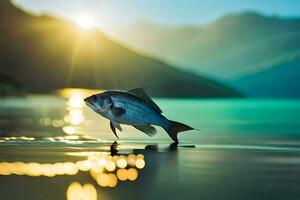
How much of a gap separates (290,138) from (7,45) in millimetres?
192143

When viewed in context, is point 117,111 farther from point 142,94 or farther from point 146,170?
point 146,170

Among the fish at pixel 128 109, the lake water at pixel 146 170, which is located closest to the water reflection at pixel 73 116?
the lake water at pixel 146 170

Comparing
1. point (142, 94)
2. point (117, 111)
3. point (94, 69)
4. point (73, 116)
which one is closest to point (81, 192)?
point (117, 111)

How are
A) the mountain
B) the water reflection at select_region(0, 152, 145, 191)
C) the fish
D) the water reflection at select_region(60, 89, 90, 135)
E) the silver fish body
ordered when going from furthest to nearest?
1. the mountain
2. the water reflection at select_region(60, 89, 90, 135)
3. the silver fish body
4. the fish
5. the water reflection at select_region(0, 152, 145, 191)

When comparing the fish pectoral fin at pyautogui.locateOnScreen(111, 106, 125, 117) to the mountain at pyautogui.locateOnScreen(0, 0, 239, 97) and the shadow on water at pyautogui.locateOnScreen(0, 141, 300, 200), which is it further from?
the mountain at pyautogui.locateOnScreen(0, 0, 239, 97)

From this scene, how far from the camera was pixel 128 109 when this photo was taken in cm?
868

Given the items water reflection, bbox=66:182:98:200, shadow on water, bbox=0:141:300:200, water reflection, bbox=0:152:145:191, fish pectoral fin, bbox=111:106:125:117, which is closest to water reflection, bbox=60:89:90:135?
shadow on water, bbox=0:141:300:200

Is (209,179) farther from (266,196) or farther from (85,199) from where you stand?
(85,199)

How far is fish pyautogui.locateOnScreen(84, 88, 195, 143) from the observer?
843 centimetres

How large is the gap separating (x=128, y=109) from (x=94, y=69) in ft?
577

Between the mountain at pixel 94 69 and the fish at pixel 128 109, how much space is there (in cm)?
15326

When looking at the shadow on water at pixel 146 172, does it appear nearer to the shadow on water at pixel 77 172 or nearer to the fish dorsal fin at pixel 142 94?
the shadow on water at pixel 77 172

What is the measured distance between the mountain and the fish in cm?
15326

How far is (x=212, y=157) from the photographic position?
8.44 metres
